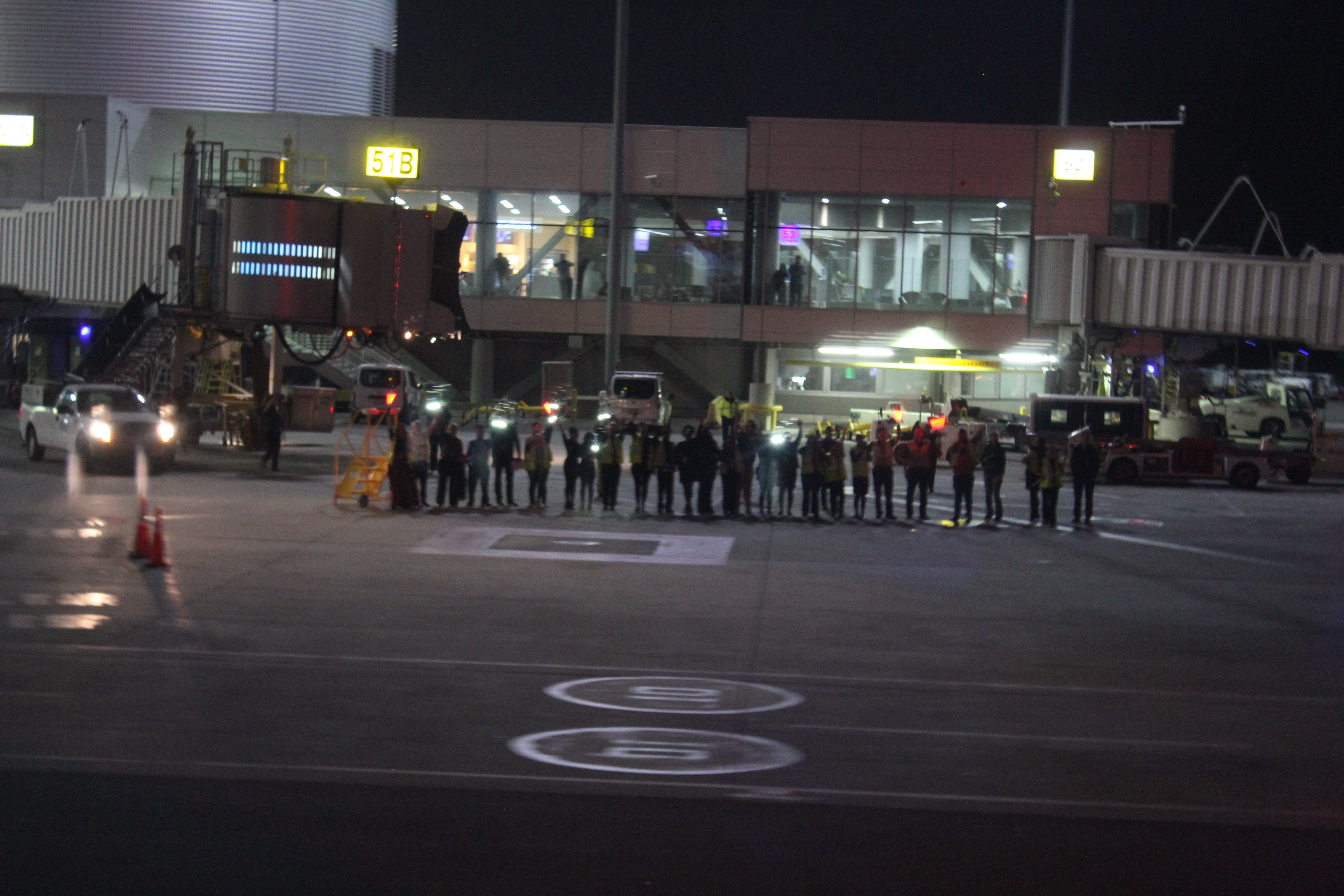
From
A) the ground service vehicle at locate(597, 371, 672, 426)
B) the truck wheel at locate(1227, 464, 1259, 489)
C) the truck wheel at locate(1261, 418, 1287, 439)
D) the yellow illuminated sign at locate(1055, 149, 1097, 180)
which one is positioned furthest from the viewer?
the yellow illuminated sign at locate(1055, 149, 1097, 180)

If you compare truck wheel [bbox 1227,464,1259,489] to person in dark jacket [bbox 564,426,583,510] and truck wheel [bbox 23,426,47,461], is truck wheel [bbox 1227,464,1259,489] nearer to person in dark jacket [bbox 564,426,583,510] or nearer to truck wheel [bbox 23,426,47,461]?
person in dark jacket [bbox 564,426,583,510]

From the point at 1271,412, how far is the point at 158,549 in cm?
4066

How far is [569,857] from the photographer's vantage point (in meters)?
6.57

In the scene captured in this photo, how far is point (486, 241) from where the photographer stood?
1954 inches

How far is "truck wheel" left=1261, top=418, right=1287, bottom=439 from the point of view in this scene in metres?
44.6

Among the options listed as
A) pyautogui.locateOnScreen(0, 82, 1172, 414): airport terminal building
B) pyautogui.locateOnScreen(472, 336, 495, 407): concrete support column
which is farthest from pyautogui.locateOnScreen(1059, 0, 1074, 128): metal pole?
pyautogui.locateOnScreen(472, 336, 495, 407): concrete support column

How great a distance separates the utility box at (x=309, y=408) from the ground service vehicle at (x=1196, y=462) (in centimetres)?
2133

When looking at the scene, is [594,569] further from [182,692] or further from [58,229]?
[58,229]

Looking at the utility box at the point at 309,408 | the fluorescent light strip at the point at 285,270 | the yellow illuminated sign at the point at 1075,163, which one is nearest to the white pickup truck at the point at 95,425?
the fluorescent light strip at the point at 285,270

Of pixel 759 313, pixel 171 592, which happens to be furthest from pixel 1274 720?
pixel 759 313

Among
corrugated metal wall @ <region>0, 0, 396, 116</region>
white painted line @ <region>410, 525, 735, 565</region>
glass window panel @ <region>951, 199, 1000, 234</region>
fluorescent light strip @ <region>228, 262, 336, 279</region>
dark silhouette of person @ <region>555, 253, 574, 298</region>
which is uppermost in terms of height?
corrugated metal wall @ <region>0, 0, 396, 116</region>

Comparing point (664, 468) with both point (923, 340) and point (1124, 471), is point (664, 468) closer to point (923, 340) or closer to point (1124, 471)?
point (1124, 471)

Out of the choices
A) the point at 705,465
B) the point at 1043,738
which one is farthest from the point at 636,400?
the point at 1043,738

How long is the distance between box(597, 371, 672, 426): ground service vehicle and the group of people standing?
15.1 metres
